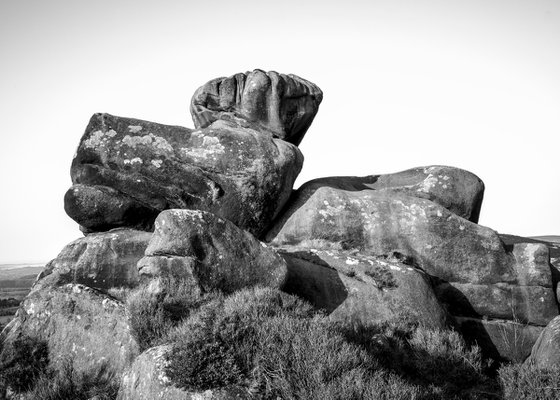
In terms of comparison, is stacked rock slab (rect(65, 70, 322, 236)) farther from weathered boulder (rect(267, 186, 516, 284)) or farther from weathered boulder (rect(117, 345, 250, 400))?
weathered boulder (rect(117, 345, 250, 400))

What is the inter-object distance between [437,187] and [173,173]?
303 inches

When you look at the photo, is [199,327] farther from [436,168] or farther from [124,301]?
[436,168]

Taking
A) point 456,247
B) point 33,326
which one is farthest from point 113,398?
point 456,247

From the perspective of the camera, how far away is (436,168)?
1452 cm

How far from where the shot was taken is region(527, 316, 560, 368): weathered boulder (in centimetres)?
793

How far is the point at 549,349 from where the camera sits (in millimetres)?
8211

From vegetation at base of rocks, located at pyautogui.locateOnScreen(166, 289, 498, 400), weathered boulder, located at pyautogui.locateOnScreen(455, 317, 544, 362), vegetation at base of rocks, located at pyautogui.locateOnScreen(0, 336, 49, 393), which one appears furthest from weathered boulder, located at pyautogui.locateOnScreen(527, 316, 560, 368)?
vegetation at base of rocks, located at pyautogui.locateOnScreen(0, 336, 49, 393)

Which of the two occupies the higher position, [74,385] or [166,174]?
[166,174]

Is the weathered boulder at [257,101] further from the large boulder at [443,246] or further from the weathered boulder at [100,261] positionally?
the weathered boulder at [100,261]

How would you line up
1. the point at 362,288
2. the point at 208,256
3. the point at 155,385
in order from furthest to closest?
the point at 362,288 < the point at 208,256 < the point at 155,385

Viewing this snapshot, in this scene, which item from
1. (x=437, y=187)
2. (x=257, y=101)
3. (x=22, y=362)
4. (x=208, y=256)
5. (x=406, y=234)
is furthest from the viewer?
(x=257, y=101)

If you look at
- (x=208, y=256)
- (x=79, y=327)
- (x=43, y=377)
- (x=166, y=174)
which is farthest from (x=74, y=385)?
(x=166, y=174)

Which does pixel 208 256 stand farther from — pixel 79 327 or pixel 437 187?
pixel 437 187

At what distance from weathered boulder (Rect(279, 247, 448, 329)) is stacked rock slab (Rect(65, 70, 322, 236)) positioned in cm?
186
